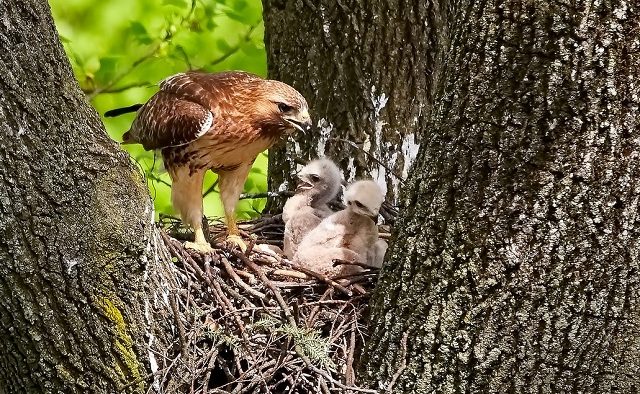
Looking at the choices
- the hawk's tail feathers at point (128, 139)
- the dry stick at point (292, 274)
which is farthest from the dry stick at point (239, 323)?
the hawk's tail feathers at point (128, 139)

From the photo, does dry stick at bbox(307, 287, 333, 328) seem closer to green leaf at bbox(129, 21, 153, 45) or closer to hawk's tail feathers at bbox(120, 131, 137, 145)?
hawk's tail feathers at bbox(120, 131, 137, 145)

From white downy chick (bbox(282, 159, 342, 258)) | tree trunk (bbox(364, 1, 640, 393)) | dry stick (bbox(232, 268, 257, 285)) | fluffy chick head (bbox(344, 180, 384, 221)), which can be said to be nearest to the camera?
tree trunk (bbox(364, 1, 640, 393))

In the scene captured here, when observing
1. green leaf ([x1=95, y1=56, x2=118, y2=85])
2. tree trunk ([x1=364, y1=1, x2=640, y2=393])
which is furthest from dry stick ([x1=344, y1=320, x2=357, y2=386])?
green leaf ([x1=95, y1=56, x2=118, y2=85])

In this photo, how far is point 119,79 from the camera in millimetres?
7797

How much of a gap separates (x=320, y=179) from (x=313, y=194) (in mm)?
89

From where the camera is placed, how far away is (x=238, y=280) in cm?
400

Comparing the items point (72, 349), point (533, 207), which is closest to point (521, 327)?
point (533, 207)

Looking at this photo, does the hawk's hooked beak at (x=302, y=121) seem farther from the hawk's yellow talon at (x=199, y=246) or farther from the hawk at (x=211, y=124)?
the hawk's yellow talon at (x=199, y=246)

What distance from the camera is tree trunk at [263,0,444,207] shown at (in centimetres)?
489

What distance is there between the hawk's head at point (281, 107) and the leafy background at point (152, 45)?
2.20 metres

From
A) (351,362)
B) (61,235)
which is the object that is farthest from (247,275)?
(61,235)

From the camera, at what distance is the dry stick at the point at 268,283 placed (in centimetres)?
357

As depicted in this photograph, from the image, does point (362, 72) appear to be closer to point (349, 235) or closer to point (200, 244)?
point (349, 235)

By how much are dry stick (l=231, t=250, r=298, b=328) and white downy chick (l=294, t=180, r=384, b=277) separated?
0.28 meters
